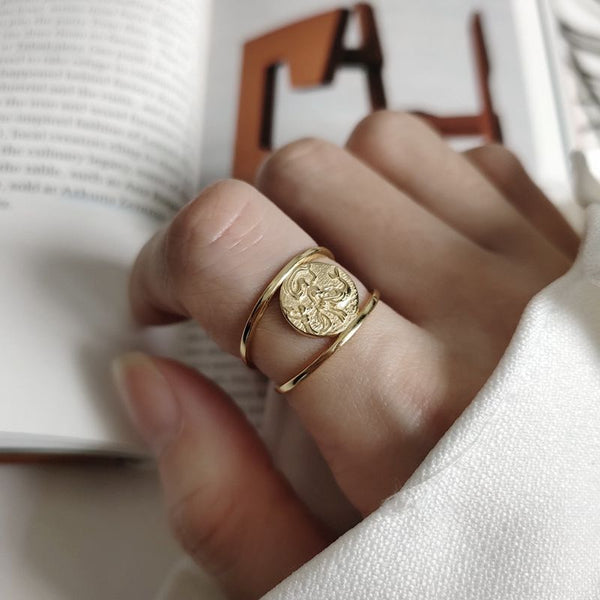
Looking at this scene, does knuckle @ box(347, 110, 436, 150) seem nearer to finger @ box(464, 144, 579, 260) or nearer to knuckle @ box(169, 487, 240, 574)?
finger @ box(464, 144, 579, 260)

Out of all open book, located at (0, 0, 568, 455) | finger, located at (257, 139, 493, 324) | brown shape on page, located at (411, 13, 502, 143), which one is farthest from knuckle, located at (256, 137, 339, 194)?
brown shape on page, located at (411, 13, 502, 143)

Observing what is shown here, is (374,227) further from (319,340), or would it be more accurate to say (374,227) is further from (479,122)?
(479,122)

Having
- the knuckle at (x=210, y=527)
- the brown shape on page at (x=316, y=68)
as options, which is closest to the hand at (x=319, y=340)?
the knuckle at (x=210, y=527)

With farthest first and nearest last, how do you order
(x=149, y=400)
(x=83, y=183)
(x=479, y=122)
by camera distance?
(x=479, y=122) → (x=83, y=183) → (x=149, y=400)

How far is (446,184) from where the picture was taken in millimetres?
543

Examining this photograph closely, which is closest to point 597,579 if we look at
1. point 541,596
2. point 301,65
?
point 541,596

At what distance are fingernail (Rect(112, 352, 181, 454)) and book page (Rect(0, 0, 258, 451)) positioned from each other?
0.02 meters

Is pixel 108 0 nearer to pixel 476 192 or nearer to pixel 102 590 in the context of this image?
pixel 476 192

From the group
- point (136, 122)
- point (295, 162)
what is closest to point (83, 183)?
point (136, 122)

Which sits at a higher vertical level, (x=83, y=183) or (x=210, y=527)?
(x=83, y=183)

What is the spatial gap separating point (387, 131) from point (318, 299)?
0.83 ft

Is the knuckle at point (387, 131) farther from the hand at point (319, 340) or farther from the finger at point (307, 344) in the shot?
the finger at point (307, 344)

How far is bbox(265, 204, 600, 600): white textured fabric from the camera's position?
0.31 metres

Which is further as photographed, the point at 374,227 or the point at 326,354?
the point at 374,227
